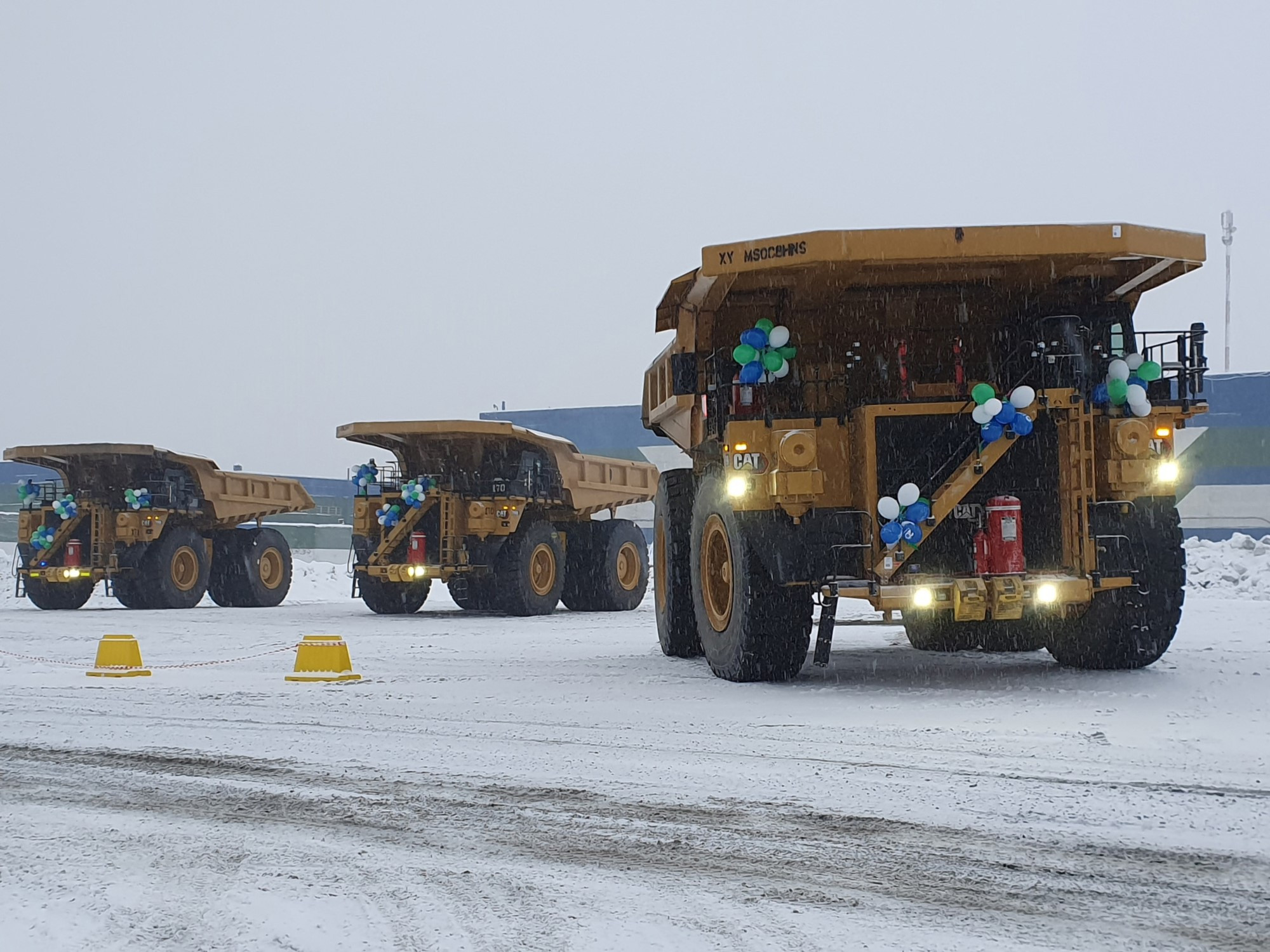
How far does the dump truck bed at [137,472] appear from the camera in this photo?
21.5 meters

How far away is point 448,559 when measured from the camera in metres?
18.6

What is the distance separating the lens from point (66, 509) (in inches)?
849

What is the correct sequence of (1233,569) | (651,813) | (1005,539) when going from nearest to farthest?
(651,813) → (1005,539) → (1233,569)

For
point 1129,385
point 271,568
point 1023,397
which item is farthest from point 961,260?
point 271,568

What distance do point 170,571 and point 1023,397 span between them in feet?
56.1

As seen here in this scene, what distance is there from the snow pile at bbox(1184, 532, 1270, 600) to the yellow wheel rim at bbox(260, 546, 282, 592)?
49.2 feet

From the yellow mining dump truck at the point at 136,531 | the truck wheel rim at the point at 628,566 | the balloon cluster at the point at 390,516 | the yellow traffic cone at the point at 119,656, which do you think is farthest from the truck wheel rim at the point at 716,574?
the yellow mining dump truck at the point at 136,531

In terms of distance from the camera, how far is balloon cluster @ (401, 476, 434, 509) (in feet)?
61.0

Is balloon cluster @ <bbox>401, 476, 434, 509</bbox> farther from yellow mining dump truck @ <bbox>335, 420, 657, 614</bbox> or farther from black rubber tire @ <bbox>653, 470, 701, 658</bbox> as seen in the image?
black rubber tire @ <bbox>653, 470, 701, 658</bbox>

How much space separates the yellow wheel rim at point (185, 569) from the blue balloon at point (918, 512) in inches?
660

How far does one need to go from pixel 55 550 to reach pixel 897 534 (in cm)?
1722

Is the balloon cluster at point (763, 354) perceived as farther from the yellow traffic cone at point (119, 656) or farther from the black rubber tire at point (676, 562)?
the yellow traffic cone at point (119, 656)

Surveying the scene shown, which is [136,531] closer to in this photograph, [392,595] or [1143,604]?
[392,595]

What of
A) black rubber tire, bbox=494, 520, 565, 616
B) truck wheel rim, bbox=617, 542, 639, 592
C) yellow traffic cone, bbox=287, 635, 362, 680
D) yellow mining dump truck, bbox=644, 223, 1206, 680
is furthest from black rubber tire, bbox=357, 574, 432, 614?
yellow mining dump truck, bbox=644, 223, 1206, 680
